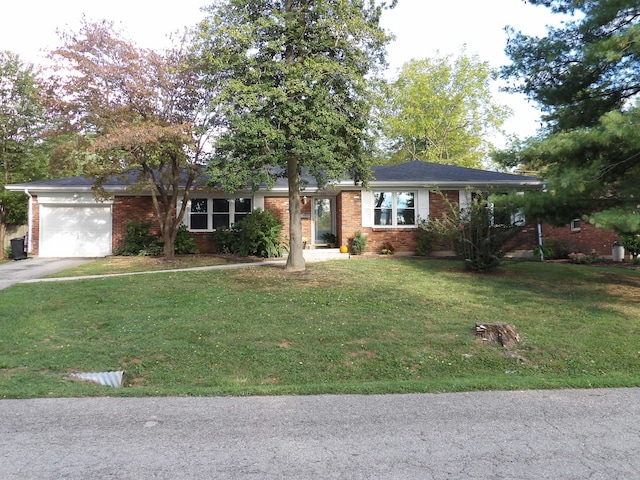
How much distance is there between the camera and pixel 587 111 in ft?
34.9

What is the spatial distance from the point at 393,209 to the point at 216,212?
7.21 m

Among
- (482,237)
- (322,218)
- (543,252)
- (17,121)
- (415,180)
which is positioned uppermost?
(17,121)

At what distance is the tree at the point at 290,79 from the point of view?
1046cm

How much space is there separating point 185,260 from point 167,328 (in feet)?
26.7

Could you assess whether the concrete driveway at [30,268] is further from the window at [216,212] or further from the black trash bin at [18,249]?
the window at [216,212]

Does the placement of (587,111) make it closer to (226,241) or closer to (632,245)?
(632,245)

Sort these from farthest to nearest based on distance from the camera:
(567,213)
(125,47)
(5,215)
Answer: (5,215), (125,47), (567,213)

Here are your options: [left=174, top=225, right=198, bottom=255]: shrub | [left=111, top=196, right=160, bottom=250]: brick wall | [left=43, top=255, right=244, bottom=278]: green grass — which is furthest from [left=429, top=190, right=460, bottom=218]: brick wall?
[left=111, top=196, right=160, bottom=250]: brick wall

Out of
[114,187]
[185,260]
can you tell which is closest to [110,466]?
[185,260]

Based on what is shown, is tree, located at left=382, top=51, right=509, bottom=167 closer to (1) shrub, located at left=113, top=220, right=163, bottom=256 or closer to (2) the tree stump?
(1) shrub, located at left=113, top=220, right=163, bottom=256

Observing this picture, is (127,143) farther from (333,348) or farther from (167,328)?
(333,348)

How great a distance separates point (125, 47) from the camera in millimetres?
13562

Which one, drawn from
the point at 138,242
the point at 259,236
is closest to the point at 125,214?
the point at 138,242

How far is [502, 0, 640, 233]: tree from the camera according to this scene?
8375mm
